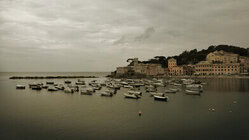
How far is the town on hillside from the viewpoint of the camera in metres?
109

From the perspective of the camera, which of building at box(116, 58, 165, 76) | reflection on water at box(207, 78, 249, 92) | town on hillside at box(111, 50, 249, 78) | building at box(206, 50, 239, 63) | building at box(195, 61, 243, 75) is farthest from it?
building at box(116, 58, 165, 76)

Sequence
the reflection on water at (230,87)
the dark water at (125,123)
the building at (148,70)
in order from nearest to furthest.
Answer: the dark water at (125,123) < the reflection on water at (230,87) < the building at (148,70)

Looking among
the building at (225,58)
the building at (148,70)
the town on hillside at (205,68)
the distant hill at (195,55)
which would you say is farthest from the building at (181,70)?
the distant hill at (195,55)

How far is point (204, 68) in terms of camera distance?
11638 cm

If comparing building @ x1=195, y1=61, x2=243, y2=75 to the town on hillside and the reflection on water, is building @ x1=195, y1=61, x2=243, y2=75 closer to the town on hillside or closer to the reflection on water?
the town on hillside

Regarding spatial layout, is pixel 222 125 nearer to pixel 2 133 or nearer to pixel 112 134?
pixel 112 134

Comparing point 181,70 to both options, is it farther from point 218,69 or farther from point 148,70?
point 218,69

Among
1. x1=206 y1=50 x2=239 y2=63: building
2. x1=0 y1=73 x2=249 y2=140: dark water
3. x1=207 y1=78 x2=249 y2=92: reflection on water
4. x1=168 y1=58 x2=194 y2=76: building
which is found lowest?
x1=0 y1=73 x2=249 y2=140: dark water

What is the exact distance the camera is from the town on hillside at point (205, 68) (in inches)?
4279

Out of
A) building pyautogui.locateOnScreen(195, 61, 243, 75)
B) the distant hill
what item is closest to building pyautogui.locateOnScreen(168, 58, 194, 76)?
building pyautogui.locateOnScreen(195, 61, 243, 75)

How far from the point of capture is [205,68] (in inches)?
4567

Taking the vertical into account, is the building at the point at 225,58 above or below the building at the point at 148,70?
above

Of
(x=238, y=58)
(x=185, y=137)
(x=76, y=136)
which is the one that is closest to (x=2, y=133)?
(x=76, y=136)

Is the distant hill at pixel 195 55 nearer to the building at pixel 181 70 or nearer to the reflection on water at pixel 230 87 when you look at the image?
the building at pixel 181 70
